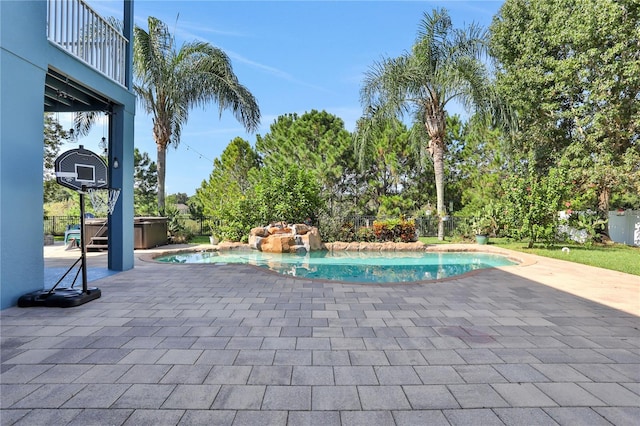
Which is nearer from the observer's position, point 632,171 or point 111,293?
point 111,293

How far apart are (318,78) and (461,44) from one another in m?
6.20

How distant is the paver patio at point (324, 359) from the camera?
2088 mm

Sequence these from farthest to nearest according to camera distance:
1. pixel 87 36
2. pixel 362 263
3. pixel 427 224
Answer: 1. pixel 427 224
2. pixel 362 263
3. pixel 87 36

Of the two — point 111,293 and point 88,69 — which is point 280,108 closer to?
point 88,69

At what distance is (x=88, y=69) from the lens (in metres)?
5.52

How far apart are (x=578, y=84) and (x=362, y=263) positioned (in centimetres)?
1074

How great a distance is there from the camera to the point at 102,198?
17.2 feet

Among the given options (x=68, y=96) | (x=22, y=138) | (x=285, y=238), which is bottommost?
(x=285, y=238)

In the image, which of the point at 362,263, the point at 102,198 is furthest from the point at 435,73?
the point at 102,198

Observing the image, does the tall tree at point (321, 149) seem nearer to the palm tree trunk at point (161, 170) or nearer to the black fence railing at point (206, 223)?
the black fence railing at point (206, 223)

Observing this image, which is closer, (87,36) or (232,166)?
(87,36)

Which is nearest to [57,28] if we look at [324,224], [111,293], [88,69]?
[88,69]

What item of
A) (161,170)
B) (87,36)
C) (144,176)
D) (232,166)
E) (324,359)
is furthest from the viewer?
(144,176)

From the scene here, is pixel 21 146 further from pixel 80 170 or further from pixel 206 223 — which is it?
pixel 206 223
